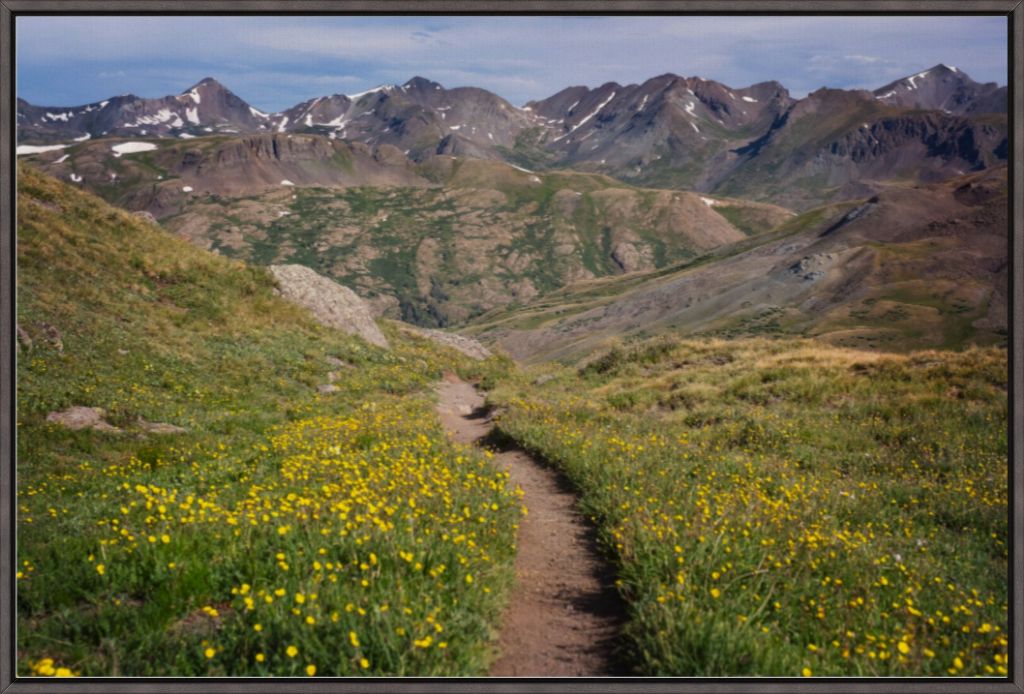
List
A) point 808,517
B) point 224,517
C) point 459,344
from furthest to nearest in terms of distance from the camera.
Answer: point 459,344
point 808,517
point 224,517

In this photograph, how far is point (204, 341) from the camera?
1989 centimetres

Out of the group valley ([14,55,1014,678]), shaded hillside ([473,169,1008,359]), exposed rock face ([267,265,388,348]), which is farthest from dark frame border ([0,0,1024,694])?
exposed rock face ([267,265,388,348])

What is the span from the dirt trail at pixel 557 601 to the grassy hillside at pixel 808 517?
0.33m

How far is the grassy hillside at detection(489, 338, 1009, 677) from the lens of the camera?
539 cm

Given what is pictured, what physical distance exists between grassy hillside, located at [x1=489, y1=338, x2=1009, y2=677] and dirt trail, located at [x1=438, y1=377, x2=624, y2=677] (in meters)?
0.33

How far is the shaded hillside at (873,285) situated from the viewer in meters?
31.6

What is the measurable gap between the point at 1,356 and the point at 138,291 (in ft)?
59.3

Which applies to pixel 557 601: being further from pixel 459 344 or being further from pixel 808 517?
pixel 459 344

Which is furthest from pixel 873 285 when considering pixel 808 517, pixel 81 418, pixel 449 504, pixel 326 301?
pixel 81 418

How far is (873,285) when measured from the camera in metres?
41.2

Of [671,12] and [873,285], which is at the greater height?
[671,12]

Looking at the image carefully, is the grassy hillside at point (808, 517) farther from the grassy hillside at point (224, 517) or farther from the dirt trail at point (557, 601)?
the grassy hillside at point (224, 517)

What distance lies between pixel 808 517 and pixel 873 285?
38808 mm

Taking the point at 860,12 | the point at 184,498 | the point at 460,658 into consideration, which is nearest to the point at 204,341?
the point at 184,498
